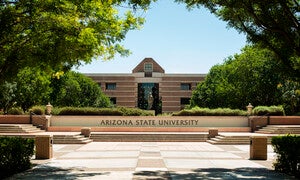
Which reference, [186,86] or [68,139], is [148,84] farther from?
[68,139]

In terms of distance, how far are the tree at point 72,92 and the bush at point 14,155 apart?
47.4 meters

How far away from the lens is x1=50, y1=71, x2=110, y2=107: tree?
6181cm

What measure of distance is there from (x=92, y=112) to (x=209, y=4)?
2692cm

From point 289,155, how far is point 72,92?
50921 millimetres

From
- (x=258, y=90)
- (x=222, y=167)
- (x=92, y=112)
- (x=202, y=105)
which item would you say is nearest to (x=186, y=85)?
(x=202, y=105)

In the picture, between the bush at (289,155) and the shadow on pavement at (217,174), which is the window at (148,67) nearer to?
the bush at (289,155)

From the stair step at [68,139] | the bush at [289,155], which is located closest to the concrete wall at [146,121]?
the stair step at [68,139]

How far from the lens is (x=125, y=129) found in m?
37.2

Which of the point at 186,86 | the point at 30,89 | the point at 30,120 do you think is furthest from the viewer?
the point at 186,86

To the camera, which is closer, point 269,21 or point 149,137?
point 269,21

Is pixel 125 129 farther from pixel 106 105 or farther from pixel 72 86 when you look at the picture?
pixel 106 105

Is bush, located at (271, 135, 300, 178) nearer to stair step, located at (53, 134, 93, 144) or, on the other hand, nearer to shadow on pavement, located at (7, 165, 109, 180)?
shadow on pavement, located at (7, 165, 109, 180)

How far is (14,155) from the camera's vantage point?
13.5m

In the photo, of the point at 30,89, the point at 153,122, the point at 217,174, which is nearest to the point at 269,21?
the point at 217,174
